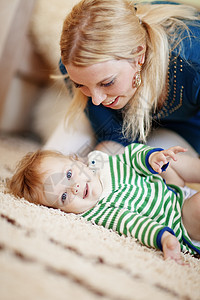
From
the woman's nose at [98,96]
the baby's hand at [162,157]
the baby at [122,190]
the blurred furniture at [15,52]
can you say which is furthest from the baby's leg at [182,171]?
the blurred furniture at [15,52]

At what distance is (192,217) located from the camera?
0.69 metres

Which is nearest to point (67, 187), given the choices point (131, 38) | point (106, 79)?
point (106, 79)

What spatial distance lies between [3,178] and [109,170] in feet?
0.94

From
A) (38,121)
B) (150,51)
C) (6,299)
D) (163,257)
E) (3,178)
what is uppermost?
(150,51)

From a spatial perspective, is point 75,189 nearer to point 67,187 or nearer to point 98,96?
point 67,187

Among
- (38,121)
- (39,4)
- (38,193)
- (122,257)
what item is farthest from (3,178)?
(39,4)

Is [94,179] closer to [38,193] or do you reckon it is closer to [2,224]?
[38,193]

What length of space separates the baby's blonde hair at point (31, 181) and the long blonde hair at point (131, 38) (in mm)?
229

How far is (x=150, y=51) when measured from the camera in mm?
760

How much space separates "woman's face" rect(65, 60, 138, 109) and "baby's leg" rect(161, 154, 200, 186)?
0.21 meters

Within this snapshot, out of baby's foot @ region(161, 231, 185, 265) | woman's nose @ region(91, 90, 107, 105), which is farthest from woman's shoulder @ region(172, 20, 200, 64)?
baby's foot @ region(161, 231, 185, 265)

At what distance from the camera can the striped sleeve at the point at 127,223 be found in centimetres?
58

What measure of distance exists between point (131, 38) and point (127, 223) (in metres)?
0.39

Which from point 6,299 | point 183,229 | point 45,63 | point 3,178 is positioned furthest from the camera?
point 45,63
